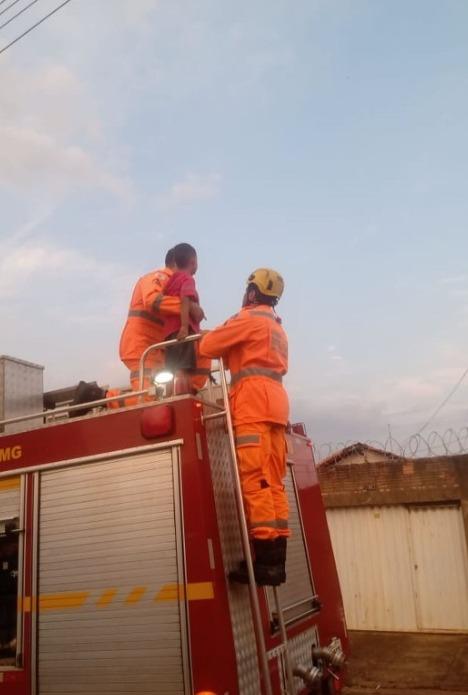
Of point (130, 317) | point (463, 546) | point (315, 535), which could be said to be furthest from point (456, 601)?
point (130, 317)

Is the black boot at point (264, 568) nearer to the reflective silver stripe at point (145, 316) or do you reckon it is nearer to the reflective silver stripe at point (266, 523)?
the reflective silver stripe at point (266, 523)

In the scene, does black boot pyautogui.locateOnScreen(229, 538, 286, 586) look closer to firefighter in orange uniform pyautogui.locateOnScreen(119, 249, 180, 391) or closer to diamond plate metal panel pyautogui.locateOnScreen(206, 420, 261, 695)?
diamond plate metal panel pyautogui.locateOnScreen(206, 420, 261, 695)

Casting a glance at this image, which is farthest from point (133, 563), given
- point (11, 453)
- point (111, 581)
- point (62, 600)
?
point (11, 453)

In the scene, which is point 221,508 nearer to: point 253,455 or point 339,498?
point 253,455

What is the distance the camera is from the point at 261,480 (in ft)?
12.5

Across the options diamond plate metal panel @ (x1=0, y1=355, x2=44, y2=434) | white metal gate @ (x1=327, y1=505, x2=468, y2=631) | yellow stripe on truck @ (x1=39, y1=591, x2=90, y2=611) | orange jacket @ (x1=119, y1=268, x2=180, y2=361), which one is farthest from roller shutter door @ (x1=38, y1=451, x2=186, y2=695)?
white metal gate @ (x1=327, y1=505, x2=468, y2=631)

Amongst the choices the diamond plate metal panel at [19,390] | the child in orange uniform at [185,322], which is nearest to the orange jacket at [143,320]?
the child in orange uniform at [185,322]

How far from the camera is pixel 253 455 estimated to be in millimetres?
3834

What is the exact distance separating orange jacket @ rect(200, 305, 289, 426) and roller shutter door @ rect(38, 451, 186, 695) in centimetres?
61

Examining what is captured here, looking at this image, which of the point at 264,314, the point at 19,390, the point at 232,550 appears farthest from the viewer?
the point at 19,390

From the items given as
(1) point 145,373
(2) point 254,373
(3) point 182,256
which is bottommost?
(2) point 254,373

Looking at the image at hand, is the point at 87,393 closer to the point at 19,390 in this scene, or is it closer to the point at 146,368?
the point at 146,368

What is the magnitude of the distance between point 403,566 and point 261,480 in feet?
32.1

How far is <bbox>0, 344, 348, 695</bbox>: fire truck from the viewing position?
353 centimetres
